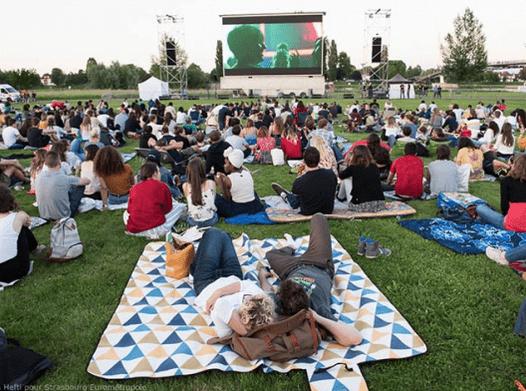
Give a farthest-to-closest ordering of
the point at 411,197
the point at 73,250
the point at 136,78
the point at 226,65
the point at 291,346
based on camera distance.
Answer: the point at 136,78 < the point at 226,65 < the point at 411,197 < the point at 73,250 < the point at 291,346

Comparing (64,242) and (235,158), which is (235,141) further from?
(64,242)

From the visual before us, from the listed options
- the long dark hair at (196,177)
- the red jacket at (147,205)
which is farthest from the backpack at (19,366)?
the long dark hair at (196,177)

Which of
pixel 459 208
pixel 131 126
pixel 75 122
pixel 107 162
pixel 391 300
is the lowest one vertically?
pixel 391 300

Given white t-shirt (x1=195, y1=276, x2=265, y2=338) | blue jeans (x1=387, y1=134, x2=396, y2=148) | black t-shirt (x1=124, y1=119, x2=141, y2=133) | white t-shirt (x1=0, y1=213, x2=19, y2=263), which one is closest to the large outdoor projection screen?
black t-shirt (x1=124, y1=119, x2=141, y2=133)

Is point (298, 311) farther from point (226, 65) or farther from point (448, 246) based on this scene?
point (226, 65)

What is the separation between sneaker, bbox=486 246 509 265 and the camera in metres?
4.85

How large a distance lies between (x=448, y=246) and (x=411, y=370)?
2546 millimetres

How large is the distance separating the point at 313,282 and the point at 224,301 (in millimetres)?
854

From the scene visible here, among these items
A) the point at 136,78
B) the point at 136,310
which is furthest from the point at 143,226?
the point at 136,78

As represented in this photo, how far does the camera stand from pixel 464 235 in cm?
565

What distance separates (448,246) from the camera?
5352mm

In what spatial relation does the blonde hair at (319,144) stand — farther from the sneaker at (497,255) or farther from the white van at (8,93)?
the white van at (8,93)

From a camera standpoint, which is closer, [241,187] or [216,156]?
[241,187]

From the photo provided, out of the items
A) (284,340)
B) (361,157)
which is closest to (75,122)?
(361,157)
